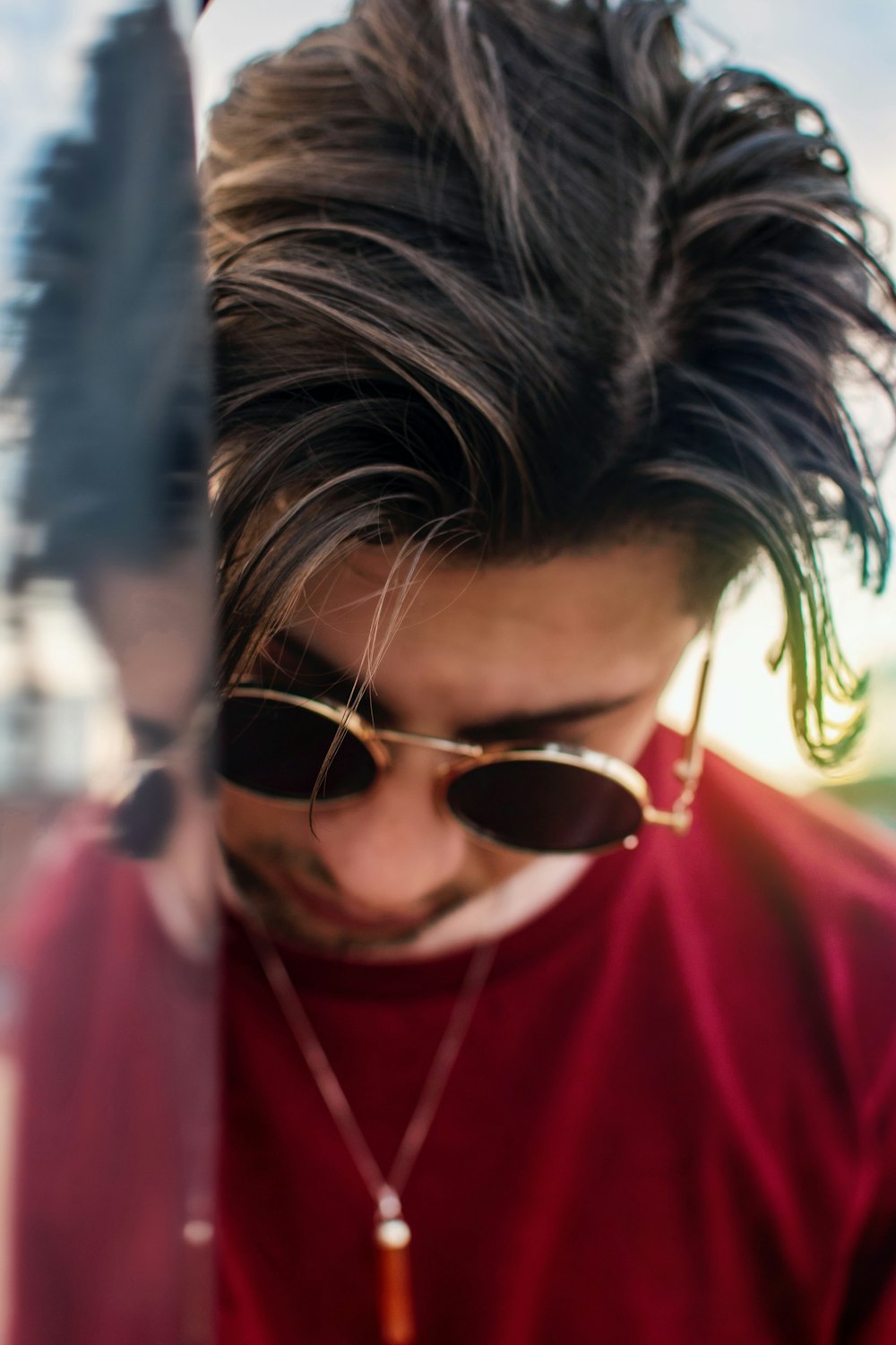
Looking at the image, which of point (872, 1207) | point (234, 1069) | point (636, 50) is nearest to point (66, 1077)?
point (234, 1069)

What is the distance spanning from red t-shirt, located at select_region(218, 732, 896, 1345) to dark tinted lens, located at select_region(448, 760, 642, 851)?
260 millimetres

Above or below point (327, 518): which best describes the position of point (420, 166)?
above

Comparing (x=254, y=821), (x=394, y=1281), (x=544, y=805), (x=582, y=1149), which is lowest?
(x=394, y=1281)

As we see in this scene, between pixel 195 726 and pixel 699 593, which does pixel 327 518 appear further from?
pixel 699 593

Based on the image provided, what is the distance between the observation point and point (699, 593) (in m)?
1.01

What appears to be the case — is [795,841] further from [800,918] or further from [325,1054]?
[325,1054]

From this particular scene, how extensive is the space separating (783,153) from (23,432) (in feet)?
2.63

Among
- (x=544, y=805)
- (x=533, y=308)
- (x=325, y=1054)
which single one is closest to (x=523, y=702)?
(x=544, y=805)

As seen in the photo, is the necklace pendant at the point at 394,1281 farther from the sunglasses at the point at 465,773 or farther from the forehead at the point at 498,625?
the forehead at the point at 498,625

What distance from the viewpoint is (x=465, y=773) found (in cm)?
97

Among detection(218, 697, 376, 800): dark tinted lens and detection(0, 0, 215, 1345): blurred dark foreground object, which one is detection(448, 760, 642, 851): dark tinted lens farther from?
detection(0, 0, 215, 1345): blurred dark foreground object

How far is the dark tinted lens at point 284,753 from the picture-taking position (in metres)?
0.82

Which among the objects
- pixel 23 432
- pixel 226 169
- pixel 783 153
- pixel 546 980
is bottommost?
pixel 546 980

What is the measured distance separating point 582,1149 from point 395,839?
51 cm
